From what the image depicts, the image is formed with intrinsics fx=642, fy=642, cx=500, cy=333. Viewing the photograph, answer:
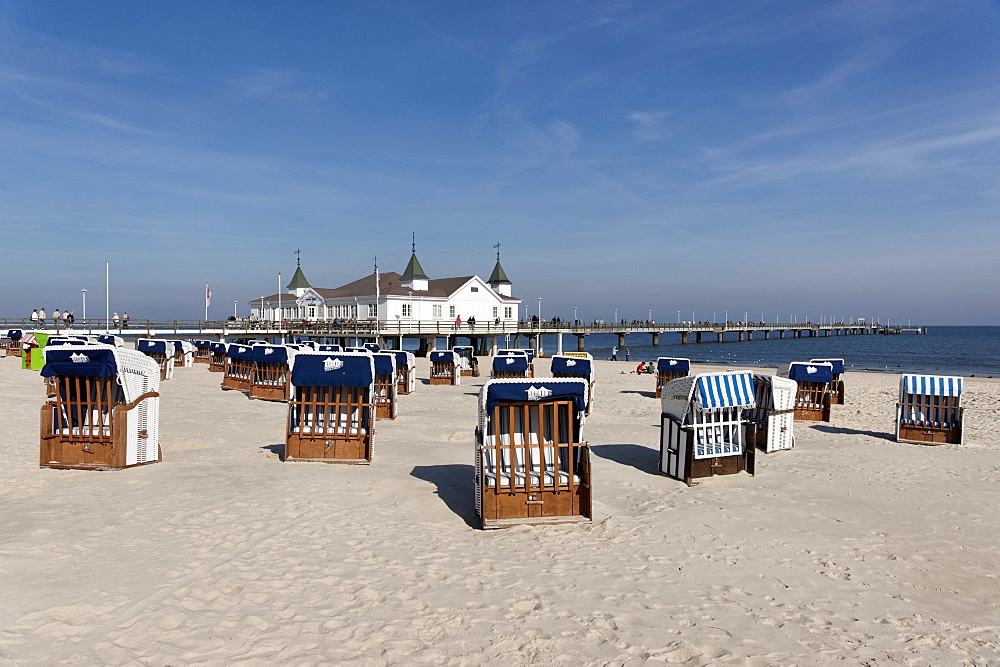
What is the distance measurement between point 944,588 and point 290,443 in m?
9.91

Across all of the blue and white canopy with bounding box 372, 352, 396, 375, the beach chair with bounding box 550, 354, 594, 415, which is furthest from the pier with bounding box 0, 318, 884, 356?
the blue and white canopy with bounding box 372, 352, 396, 375

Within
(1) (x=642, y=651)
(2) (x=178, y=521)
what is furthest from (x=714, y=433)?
(2) (x=178, y=521)

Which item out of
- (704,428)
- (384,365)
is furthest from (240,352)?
(704,428)

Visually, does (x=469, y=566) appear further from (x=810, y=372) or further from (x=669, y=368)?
(x=669, y=368)

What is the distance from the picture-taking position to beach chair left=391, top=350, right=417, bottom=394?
22781mm

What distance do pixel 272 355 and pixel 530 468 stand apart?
14.6 m

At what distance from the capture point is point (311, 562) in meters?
6.87

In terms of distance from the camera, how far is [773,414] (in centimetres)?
1353

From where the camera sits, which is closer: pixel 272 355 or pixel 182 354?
pixel 272 355

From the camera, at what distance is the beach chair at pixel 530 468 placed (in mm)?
8391

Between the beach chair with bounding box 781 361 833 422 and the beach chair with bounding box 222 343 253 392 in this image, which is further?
the beach chair with bounding box 222 343 253 392

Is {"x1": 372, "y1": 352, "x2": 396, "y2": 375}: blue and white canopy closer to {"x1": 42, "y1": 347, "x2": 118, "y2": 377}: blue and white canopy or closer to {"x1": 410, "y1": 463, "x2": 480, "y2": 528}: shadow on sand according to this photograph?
{"x1": 410, "y1": 463, "x2": 480, "y2": 528}: shadow on sand

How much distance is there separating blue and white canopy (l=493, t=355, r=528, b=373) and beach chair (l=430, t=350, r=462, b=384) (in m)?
4.11

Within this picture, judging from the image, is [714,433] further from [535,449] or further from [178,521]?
[178,521]
